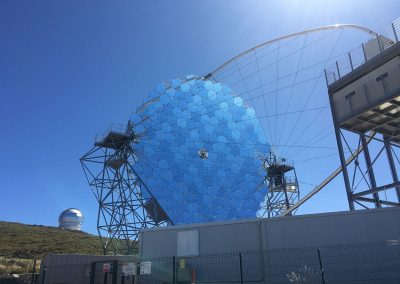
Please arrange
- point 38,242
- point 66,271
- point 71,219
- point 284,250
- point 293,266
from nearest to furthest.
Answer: point 293,266 < point 284,250 < point 66,271 < point 38,242 < point 71,219

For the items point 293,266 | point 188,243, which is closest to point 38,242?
point 188,243

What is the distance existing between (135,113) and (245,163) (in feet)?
Answer: 40.7

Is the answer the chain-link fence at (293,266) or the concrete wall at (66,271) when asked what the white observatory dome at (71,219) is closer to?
the concrete wall at (66,271)

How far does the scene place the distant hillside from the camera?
66.0 m

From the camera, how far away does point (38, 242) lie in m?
76.9

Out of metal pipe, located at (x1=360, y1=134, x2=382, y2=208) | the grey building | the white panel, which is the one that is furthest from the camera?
metal pipe, located at (x1=360, y1=134, x2=382, y2=208)

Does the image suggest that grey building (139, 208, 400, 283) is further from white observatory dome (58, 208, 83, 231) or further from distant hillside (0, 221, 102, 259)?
white observatory dome (58, 208, 83, 231)

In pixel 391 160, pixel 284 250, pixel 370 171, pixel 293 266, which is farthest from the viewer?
pixel 391 160

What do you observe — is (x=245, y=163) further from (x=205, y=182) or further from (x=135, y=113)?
(x=135, y=113)

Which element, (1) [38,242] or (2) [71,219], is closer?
(1) [38,242]

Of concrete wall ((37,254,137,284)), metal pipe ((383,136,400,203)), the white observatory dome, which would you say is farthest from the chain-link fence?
the white observatory dome

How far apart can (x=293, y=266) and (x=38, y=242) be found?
219ft

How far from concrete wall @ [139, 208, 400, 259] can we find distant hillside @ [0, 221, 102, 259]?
143ft

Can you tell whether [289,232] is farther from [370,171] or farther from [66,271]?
[66,271]
